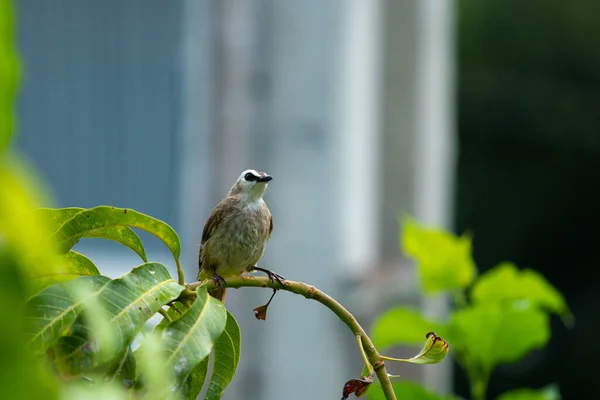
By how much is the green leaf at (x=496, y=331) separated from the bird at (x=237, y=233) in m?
0.85

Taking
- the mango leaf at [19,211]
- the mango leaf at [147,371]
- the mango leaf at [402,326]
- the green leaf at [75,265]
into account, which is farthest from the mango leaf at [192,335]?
the mango leaf at [402,326]

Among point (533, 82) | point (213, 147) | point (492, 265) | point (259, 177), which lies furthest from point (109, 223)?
point (533, 82)

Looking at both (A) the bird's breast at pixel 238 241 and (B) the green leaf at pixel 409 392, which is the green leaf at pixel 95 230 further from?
(A) the bird's breast at pixel 238 241

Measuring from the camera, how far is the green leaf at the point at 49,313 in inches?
33.8

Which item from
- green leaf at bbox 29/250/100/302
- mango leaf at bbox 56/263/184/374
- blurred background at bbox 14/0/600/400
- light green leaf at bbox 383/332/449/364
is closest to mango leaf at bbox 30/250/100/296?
green leaf at bbox 29/250/100/302

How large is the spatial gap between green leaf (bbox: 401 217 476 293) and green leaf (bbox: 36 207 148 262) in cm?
77

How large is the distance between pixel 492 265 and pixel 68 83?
21.6 feet

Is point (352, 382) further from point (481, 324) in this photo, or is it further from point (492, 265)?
point (492, 265)

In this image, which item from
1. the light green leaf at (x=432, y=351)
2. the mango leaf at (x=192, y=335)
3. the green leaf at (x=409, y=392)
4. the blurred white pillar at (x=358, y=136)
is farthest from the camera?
the blurred white pillar at (x=358, y=136)

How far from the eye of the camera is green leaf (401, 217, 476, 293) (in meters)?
1.81

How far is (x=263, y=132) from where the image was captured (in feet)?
17.6

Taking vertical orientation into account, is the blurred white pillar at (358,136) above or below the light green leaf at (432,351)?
below

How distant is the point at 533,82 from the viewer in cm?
1191

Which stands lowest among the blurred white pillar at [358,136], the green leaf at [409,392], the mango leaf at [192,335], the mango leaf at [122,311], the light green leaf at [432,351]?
the blurred white pillar at [358,136]
